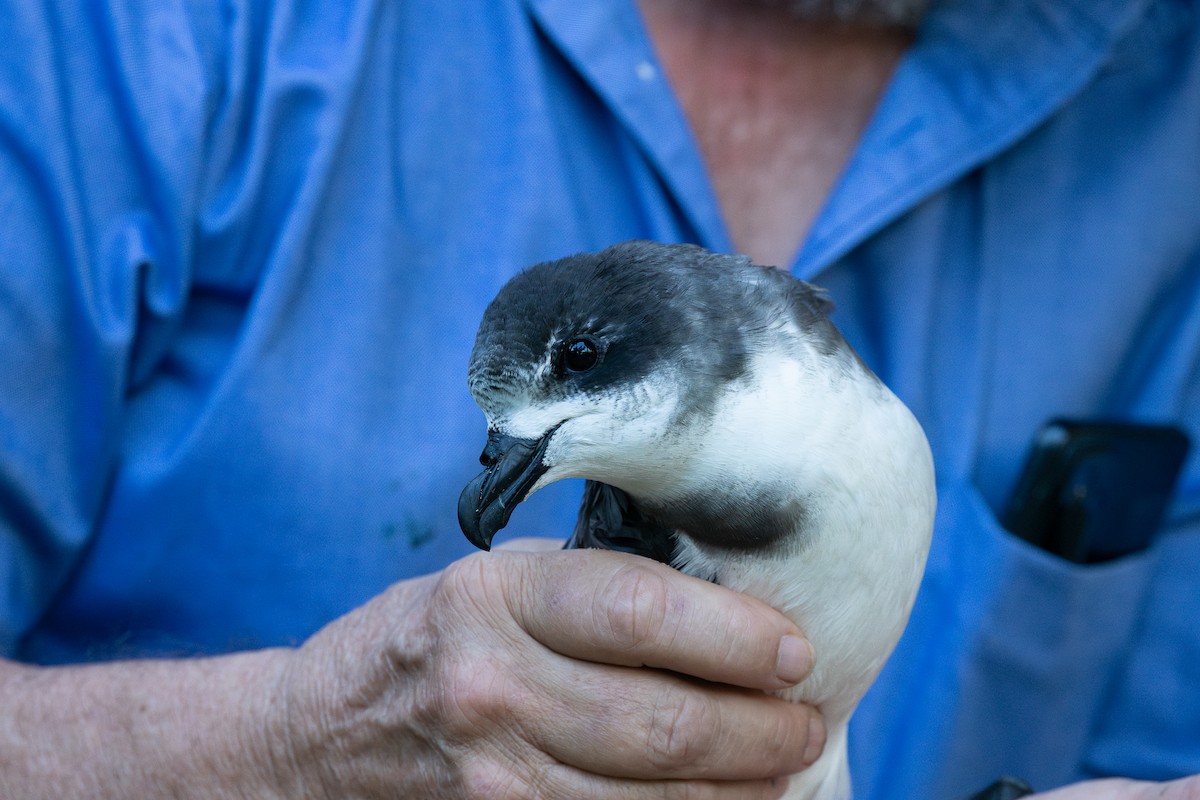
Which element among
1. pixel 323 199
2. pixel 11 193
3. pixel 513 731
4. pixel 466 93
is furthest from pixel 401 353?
pixel 513 731

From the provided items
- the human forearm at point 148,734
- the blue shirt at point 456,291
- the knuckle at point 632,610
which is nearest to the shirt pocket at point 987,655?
the blue shirt at point 456,291

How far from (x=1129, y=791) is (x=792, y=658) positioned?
0.42m

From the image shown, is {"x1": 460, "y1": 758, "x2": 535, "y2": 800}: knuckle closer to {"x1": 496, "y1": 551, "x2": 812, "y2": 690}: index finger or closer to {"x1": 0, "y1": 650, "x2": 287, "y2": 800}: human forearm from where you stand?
{"x1": 496, "y1": 551, "x2": 812, "y2": 690}: index finger

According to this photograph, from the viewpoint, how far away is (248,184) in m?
→ 1.49

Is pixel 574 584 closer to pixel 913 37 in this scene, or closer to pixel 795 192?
pixel 795 192

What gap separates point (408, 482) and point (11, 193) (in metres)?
0.61

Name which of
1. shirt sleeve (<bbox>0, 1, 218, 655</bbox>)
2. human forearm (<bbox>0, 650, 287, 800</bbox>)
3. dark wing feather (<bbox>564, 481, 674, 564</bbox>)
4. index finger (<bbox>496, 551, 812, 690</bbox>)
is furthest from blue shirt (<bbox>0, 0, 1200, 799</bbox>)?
index finger (<bbox>496, 551, 812, 690</bbox>)

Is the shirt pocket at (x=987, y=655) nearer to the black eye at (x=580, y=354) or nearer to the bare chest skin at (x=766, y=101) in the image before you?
the bare chest skin at (x=766, y=101)

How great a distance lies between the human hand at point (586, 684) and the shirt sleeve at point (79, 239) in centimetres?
54

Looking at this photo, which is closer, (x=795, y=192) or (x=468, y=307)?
(x=468, y=307)

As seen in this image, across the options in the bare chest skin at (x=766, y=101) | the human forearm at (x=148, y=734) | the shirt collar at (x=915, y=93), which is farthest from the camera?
the bare chest skin at (x=766, y=101)

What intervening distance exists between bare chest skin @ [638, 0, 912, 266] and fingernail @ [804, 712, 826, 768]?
0.76 meters

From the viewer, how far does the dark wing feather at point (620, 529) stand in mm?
1125

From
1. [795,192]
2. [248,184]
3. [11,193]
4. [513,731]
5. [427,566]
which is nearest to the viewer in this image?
[513,731]
